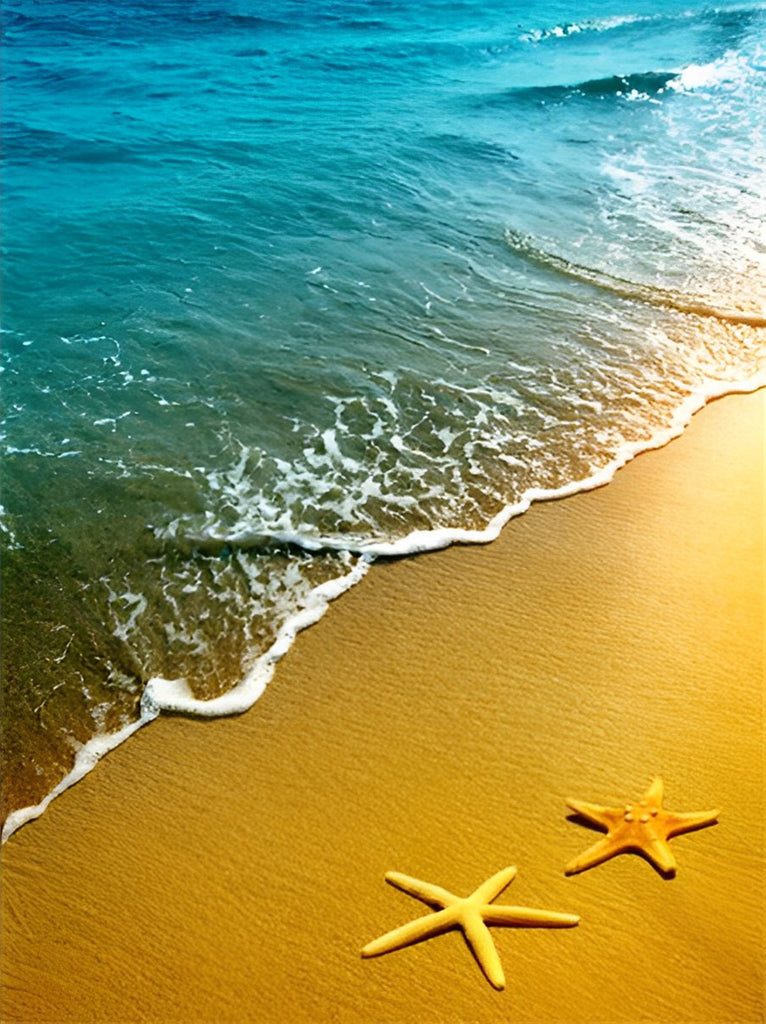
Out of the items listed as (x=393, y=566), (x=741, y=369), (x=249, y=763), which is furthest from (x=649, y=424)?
(x=249, y=763)

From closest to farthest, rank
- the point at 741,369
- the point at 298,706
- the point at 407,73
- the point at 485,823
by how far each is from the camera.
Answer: the point at 485,823
the point at 298,706
the point at 741,369
the point at 407,73

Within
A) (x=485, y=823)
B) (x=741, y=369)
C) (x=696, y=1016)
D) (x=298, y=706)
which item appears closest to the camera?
(x=696, y=1016)

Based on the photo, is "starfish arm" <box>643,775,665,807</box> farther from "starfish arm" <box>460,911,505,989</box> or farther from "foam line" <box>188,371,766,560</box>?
"foam line" <box>188,371,766,560</box>

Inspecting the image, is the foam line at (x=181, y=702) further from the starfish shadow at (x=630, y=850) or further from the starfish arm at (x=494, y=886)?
the starfish shadow at (x=630, y=850)

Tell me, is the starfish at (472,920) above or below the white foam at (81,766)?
below

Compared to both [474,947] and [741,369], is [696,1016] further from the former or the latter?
[741,369]

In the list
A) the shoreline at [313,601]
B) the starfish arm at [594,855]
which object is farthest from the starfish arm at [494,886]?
the shoreline at [313,601]

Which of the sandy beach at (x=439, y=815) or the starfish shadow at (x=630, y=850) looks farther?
the starfish shadow at (x=630, y=850)
